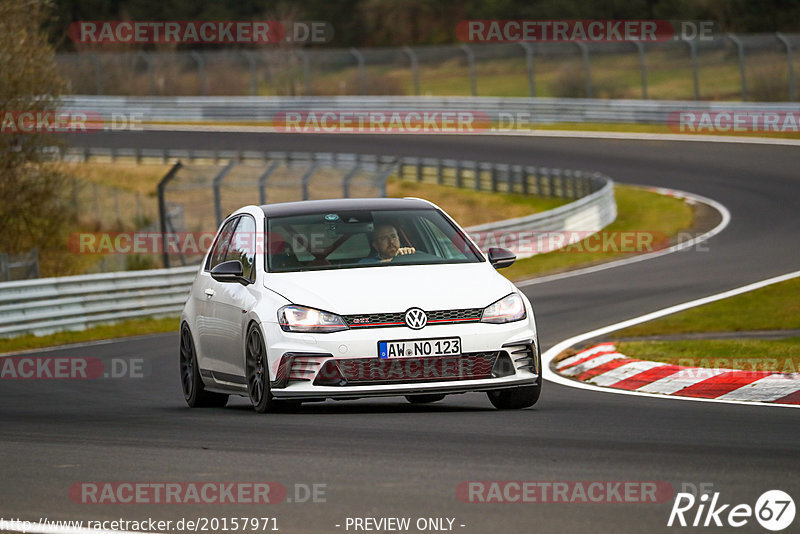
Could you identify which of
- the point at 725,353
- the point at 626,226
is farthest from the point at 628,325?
the point at 626,226

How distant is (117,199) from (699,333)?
27902mm

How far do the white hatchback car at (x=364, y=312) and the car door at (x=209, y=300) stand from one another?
0.03 meters

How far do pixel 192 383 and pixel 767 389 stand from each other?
4.38 m

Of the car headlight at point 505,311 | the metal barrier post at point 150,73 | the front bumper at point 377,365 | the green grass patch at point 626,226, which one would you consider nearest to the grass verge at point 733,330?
the car headlight at point 505,311

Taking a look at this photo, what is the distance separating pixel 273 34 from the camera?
70.4 metres

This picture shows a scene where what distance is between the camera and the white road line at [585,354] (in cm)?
1338

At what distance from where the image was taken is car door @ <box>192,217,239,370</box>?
426 inches

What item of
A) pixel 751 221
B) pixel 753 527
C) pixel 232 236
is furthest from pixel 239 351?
pixel 751 221

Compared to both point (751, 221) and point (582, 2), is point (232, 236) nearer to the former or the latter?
point (751, 221)

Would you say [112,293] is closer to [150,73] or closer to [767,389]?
[767,389]

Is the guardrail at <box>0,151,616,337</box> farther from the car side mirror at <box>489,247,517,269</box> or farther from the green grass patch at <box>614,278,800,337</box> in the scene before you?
the car side mirror at <box>489,247,517,269</box>

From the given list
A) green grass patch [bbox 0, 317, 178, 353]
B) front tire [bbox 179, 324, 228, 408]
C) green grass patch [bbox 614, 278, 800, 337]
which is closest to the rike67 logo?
front tire [bbox 179, 324, 228, 408]

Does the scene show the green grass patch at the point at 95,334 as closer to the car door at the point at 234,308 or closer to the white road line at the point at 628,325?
the white road line at the point at 628,325

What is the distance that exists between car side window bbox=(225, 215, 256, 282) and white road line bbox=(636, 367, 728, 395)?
3250 mm
